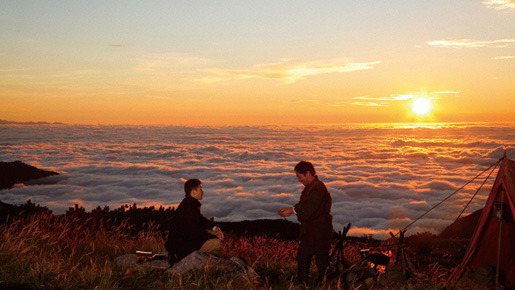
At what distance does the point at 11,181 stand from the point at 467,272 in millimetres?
57120

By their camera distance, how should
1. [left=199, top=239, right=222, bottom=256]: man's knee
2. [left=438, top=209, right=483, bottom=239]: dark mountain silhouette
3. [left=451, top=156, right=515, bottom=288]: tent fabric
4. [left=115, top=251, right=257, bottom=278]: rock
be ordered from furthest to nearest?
[left=438, top=209, right=483, bottom=239]: dark mountain silhouette, [left=451, top=156, right=515, bottom=288]: tent fabric, [left=199, top=239, right=222, bottom=256]: man's knee, [left=115, top=251, right=257, bottom=278]: rock

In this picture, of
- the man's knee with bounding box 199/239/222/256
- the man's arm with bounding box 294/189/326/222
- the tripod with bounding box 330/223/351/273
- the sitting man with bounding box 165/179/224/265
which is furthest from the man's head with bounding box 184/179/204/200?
the tripod with bounding box 330/223/351/273

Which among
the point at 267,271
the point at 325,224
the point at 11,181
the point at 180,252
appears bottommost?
the point at 11,181

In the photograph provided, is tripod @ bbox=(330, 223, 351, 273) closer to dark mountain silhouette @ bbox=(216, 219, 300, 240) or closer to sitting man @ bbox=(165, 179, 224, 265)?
sitting man @ bbox=(165, 179, 224, 265)

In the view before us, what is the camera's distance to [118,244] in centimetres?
1141

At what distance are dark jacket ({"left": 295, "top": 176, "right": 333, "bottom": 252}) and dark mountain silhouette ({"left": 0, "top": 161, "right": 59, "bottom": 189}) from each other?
173 feet

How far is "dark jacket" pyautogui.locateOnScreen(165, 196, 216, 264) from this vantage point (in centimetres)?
830

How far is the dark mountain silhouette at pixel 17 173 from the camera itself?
5531cm

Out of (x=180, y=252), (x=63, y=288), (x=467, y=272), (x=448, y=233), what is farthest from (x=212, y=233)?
(x=448, y=233)

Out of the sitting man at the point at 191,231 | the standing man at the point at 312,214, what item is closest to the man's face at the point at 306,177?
the standing man at the point at 312,214

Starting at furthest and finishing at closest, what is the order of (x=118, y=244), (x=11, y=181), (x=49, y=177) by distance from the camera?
(x=49, y=177) → (x=11, y=181) → (x=118, y=244)

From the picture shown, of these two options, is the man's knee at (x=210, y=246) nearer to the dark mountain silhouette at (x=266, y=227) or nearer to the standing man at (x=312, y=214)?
the standing man at (x=312, y=214)

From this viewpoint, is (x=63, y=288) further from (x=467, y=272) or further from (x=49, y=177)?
(x=49, y=177)

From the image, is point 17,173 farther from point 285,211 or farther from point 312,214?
point 312,214
